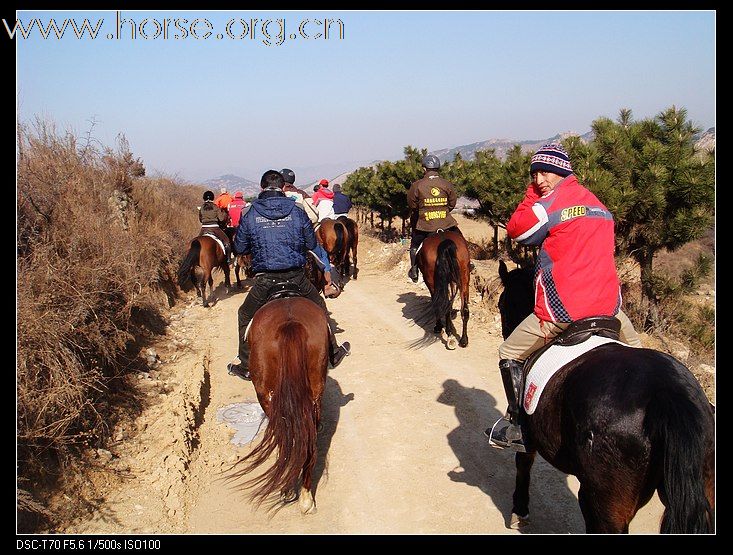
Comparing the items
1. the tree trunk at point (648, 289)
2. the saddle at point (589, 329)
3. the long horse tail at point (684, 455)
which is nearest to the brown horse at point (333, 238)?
the tree trunk at point (648, 289)

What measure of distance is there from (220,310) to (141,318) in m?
2.83

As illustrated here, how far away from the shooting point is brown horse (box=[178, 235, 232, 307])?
11.1 m

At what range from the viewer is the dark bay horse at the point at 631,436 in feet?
7.51

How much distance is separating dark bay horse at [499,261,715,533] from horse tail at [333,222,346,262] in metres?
9.75

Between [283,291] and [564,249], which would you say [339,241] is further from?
[564,249]

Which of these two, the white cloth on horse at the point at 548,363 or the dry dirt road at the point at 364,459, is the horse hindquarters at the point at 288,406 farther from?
the white cloth on horse at the point at 548,363

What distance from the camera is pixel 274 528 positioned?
4133 millimetres

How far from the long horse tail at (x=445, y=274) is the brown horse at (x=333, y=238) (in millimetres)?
4730

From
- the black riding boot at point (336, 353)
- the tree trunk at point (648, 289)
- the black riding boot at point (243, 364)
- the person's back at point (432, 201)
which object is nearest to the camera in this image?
the black riding boot at point (336, 353)

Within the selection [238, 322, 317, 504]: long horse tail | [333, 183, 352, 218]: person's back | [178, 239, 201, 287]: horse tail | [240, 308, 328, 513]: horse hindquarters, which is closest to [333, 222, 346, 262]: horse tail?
[333, 183, 352, 218]: person's back

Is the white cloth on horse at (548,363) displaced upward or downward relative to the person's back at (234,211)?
downward

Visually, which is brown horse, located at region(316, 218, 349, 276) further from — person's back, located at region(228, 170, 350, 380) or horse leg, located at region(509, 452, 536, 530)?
horse leg, located at region(509, 452, 536, 530)

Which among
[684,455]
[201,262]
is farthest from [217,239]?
[684,455]
